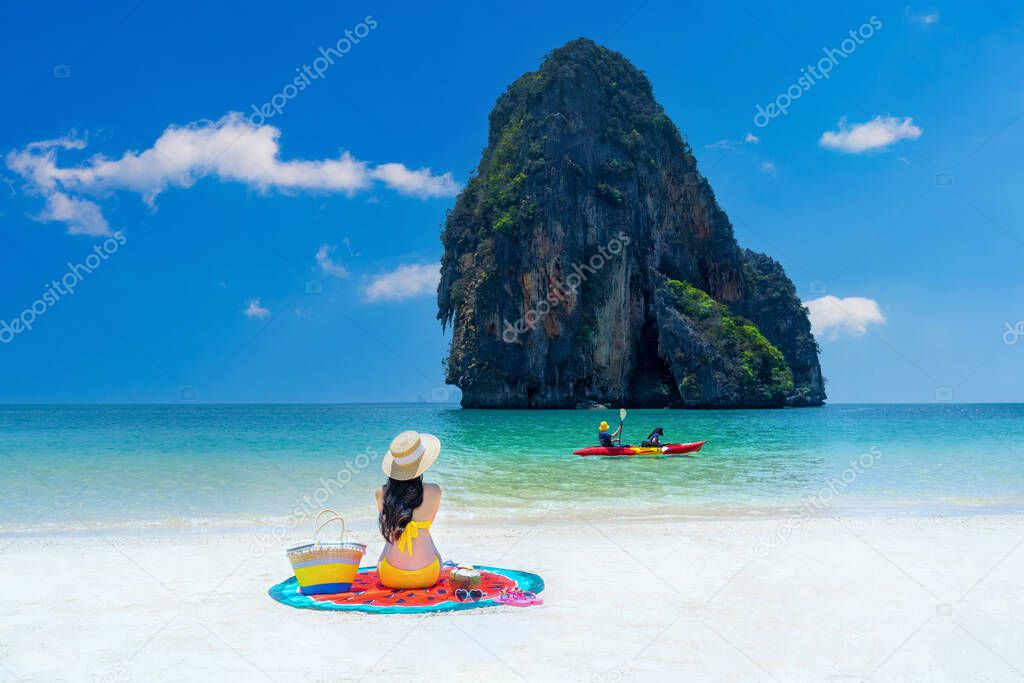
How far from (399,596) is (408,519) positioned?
565 mm

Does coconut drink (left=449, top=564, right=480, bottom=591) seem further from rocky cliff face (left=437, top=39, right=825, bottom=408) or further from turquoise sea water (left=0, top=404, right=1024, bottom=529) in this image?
rocky cliff face (left=437, top=39, right=825, bottom=408)

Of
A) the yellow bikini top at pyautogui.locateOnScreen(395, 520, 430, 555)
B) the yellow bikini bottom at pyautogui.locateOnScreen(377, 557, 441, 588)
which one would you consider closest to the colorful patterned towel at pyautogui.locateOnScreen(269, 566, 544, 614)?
the yellow bikini bottom at pyautogui.locateOnScreen(377, 557, 441, 588)

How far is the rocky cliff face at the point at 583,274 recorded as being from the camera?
60812mm

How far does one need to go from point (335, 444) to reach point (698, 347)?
1545 inches

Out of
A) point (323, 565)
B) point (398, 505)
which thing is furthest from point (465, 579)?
point (323, 565)

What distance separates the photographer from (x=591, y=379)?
61.8m

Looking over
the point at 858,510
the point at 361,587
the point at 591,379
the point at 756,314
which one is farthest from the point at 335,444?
the point at 756,314

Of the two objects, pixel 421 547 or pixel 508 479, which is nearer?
pixel 421 547

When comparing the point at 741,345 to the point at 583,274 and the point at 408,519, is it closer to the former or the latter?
the point at 583,274

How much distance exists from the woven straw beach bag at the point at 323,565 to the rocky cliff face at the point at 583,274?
5462 cm

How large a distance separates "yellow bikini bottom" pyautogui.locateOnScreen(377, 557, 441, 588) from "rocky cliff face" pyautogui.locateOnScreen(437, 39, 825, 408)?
54531 mm

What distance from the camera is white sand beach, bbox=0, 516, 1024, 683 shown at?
446 centimetres

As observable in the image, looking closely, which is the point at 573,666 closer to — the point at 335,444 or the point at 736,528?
the point at 736,528

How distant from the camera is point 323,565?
591 centimetres
